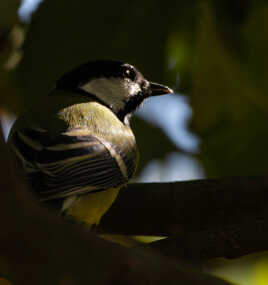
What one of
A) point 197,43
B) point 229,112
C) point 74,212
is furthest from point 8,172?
point 229,112

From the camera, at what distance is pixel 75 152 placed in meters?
1.92

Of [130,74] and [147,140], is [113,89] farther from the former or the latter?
[147,140]

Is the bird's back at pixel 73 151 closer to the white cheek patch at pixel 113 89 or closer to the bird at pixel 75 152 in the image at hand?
the bird at pixel 75 152

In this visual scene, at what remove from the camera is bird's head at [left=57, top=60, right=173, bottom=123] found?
3049 millimetres

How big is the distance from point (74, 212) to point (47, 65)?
2.02ft

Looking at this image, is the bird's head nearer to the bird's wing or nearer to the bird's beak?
the bird's beak

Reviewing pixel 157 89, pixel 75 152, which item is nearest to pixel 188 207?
pixel 75 152

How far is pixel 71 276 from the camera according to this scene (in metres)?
1.05

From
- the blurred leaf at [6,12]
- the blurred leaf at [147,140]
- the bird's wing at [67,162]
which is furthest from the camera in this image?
the blurred leaf at [147,140]

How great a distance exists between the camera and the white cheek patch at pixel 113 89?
3.08 m

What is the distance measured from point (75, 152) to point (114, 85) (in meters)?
1.32

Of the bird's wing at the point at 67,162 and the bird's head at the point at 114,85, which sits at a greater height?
the bird's wing at the point at 67,162

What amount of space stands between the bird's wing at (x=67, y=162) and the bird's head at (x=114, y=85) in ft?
2.91

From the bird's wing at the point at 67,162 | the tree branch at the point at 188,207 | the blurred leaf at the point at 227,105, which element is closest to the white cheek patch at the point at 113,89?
the blurred leaf at the point at 227,105
